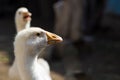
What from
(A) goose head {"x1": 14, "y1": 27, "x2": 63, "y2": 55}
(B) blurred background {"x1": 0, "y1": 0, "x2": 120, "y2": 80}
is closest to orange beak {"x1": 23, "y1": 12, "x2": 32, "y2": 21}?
(B) blurred background {"x1": 0, "y1": 0, "x2": 120, "y2": 80}

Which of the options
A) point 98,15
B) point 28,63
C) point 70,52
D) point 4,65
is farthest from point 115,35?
point 28,63

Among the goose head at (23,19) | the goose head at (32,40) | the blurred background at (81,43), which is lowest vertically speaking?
the blurred background at (81,43)

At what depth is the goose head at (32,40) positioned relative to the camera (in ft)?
13.8

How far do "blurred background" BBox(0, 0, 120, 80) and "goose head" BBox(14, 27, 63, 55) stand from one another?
101 inches

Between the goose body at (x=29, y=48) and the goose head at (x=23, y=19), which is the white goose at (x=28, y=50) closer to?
the goose body at (x=29, y=48)

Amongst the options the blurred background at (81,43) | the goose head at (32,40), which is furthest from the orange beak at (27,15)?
the goose head at (32,40)

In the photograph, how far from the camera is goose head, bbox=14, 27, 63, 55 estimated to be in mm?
4211

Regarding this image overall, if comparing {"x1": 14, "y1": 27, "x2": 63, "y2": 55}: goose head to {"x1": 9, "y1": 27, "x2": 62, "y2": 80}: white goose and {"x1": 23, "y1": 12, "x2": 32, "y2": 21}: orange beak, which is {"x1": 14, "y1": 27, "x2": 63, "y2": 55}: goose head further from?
{"x1": 23, "y1": 12, "x2": 32, "y2": 21}: orange beak

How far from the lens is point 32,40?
14.1 ft

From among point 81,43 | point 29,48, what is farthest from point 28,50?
point 81,43

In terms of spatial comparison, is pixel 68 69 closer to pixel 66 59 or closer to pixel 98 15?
pixel 66 59

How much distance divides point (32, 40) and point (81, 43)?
5.68 m

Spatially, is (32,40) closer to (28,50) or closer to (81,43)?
(28,50)

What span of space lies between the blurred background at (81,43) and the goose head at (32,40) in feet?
8.44
